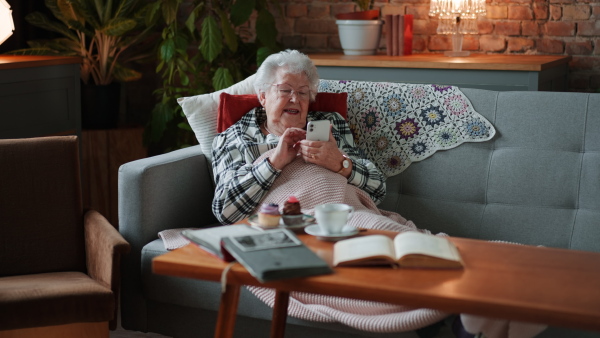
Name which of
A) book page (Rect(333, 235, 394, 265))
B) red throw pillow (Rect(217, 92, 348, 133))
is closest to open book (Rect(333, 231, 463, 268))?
book page (Rect(333, 235, 394, 265))

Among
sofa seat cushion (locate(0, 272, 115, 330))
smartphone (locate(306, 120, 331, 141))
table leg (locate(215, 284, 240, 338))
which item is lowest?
sofa seat cushion (locate(0, 272, 115, 330))

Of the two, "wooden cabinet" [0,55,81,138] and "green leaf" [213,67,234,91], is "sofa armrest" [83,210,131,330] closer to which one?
"wooden cabinet" [0,55,81,138]

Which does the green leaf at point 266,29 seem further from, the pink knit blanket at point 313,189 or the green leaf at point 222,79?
the pink knit blanket at point 313,189

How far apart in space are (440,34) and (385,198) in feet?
5.11

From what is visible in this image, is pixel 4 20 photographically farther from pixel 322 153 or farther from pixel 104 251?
pixel 322 153

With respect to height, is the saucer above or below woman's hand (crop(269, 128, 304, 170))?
below

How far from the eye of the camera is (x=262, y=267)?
1422 millimetres

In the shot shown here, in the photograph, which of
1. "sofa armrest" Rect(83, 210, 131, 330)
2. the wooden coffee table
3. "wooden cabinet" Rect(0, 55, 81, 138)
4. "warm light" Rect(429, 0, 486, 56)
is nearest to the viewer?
the wooden coffee table

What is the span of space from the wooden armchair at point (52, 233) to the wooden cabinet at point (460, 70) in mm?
1548

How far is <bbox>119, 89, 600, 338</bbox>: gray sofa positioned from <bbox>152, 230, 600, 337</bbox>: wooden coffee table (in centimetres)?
63

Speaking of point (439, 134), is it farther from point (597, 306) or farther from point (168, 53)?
point (168, 53)

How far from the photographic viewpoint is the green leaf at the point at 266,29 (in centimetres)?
371

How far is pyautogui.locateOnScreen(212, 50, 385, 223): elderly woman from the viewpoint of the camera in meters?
2.29

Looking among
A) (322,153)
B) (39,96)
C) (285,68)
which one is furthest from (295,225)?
(39,96)
